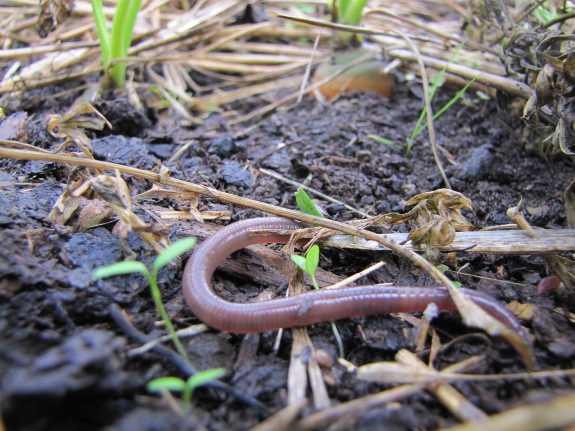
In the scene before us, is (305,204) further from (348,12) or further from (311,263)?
(348,12)

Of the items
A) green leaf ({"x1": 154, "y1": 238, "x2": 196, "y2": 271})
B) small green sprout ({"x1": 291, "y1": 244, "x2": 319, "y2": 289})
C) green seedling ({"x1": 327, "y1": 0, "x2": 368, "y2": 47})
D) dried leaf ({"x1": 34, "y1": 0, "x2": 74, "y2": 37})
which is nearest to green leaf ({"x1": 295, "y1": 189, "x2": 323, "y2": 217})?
small green sprout ({"x1": 291, "y1": 244, "x2": 319, "y2": 289})

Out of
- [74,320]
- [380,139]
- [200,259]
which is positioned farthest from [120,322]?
[380,139]

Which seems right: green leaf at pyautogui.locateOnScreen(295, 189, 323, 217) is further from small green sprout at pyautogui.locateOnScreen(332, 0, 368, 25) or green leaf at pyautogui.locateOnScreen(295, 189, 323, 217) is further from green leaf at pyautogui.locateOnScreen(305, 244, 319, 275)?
small green sprout at pyautogui.locateOnScreen(332, 0, 368, 25)

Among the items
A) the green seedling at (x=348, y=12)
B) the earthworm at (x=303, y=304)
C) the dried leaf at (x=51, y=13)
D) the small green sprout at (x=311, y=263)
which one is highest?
the dried leaf at (x=51, y=13)

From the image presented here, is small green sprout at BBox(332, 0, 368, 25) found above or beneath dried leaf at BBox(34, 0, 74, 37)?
beneath

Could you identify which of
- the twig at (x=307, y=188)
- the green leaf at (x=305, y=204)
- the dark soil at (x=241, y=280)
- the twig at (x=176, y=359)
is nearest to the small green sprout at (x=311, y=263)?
the dark soil at (x=241, y=280)

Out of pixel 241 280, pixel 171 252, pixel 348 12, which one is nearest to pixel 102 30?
pixel 348 12

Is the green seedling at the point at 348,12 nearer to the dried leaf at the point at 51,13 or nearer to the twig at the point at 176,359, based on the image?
the dried leaf at the point at 51,13
